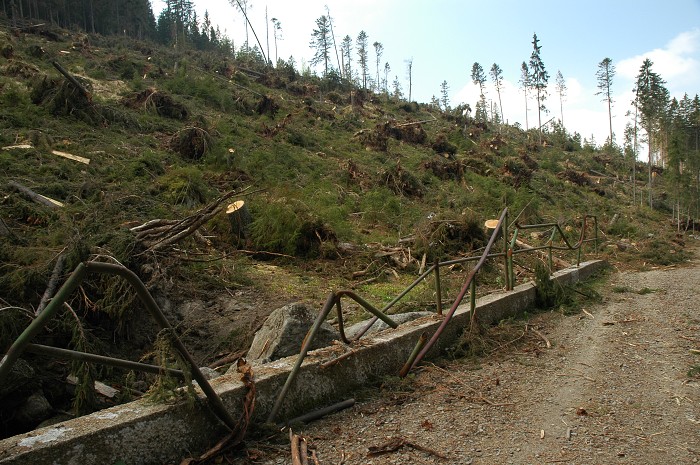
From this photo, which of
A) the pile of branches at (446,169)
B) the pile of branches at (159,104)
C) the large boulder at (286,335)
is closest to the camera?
the large boulder at (286,335)

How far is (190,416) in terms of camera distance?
9.61ft

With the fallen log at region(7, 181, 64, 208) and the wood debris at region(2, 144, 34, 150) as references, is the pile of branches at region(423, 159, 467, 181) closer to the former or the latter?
the wood debris at region(2, 144, 34, 150)

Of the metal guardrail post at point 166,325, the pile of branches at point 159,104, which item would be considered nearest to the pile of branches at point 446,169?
the pile of branches at point 159,104

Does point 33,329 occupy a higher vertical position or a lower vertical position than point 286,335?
higher

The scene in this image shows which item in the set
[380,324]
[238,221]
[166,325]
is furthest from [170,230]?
[166,325]

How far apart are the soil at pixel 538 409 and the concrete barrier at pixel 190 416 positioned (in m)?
0.23

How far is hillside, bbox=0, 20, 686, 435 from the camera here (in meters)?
5.40

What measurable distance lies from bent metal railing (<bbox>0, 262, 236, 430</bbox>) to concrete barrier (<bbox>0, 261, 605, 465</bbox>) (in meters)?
0.14

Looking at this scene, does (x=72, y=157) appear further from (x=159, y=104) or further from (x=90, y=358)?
(x=90, y=358)

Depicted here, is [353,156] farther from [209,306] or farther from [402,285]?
[209,306]

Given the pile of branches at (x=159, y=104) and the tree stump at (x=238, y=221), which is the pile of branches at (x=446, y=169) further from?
the tree stump at (x=238, y=221)

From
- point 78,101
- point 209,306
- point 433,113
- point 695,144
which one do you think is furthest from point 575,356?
point 695,144

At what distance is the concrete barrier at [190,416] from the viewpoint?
2.45 m

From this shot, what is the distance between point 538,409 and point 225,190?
1068 centimetres
